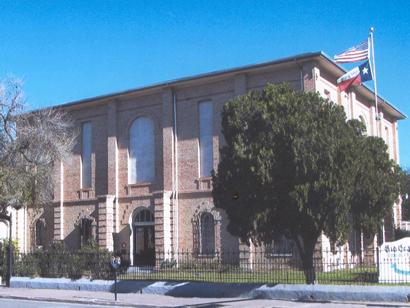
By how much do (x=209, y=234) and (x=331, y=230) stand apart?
16943 mm

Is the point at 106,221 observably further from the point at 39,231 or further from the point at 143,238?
the point at 39,231

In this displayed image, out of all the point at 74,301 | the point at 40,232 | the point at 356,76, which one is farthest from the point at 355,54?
the point at 40,232

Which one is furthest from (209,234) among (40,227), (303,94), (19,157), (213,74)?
(303,94)

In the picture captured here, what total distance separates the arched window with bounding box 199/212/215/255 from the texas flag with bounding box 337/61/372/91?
10320mm

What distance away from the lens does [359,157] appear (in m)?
19.4

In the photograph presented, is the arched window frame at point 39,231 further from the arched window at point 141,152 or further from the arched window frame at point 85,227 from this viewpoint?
the arched window at point 141,152

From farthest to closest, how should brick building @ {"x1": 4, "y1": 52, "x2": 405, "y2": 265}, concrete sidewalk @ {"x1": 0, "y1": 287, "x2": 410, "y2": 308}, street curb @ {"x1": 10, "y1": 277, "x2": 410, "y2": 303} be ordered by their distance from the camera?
1. brick building @ {"x1": 4, "y1": 52, "x2": 405, "y2": 265}
2. concrete sidewalk @ {"x1": 0, "y1": 287, "x2": 410, "y2": 308}
3. street curb @ {"x1": 10, "y1": 277, "x2": 410, "y2": 303}

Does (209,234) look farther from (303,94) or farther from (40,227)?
(303,94)

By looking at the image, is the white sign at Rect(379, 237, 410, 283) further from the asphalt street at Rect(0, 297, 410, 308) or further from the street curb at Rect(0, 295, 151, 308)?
the street curb at Rect(0, 295, 151, 308)

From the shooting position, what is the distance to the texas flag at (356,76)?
31.8 m

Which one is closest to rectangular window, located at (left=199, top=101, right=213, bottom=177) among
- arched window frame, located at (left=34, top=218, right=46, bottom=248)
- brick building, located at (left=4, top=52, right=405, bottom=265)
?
brick building, located at (left=4, top=52, right=405, bottom=265)

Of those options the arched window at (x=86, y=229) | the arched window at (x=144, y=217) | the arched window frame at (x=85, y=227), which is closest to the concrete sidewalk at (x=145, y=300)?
the arched window at (x=144, y=217)

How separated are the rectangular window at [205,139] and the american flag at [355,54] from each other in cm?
829

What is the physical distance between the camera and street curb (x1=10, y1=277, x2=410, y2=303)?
1739 cm
